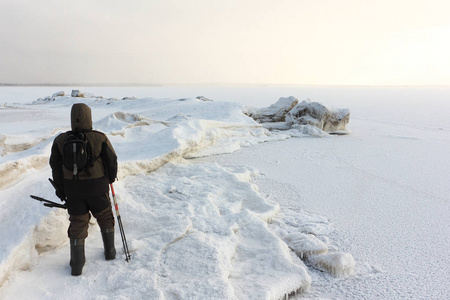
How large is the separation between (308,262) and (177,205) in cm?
192

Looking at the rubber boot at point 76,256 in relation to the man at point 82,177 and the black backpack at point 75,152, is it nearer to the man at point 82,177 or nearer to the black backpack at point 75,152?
the man at point 82,177

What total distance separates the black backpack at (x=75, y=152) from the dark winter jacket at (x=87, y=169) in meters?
0.05

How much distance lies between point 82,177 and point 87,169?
8cm

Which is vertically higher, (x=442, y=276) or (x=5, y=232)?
(x=5, y=232)

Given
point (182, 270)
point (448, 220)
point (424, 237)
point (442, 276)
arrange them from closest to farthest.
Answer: point (182, 270)
point (442, 276)
point (424, 237)
point (448, 220)

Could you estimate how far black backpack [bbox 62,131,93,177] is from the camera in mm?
2576

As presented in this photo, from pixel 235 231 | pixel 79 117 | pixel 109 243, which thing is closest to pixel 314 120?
pixel 235 231

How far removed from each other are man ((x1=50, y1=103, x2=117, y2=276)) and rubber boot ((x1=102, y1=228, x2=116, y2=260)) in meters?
0.16

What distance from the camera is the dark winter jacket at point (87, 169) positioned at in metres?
2.65

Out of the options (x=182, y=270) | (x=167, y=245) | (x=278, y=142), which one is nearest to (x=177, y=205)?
(x=167, y=245)

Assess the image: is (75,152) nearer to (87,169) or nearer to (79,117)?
(87,169)

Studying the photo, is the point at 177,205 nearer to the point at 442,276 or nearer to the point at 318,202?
the point at 318,202

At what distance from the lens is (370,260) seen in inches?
139

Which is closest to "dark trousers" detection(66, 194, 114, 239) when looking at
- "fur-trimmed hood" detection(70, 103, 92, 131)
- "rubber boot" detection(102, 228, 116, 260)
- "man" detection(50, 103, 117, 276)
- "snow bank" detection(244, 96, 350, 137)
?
"man" detection(50, 103, 117, 276)
